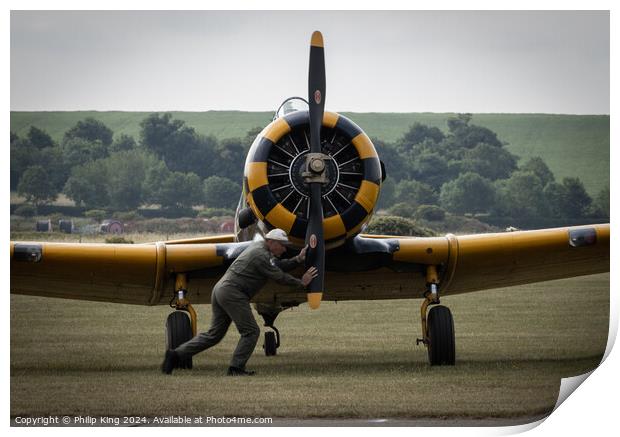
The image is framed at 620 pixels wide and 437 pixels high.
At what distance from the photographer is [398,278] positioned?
12.9m

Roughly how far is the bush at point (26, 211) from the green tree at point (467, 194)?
2312 cm

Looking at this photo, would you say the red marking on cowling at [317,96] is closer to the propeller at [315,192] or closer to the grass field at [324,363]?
the propeller at [315,192]

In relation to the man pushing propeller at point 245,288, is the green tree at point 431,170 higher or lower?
higher

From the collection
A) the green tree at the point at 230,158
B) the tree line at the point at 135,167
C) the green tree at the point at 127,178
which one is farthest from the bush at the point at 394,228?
the green tree at the point at 127,178

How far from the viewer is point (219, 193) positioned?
36.3 m

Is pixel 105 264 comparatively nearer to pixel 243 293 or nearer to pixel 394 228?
pixel 243 293

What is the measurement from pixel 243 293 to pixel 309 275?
28.8 inches

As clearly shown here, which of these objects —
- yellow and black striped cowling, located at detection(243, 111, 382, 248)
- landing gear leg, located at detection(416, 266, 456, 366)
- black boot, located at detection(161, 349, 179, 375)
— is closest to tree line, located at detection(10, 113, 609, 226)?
landing gear leg, located at detection(416, 266, 456, 366)

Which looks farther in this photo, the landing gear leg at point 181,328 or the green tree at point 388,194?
the green tree at point 388,194

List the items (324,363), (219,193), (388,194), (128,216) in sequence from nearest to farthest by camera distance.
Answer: (324,363), (128,216), (219,193), (388,194)

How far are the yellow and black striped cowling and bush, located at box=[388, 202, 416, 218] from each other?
29544 mm

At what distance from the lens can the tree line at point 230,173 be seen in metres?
22.8

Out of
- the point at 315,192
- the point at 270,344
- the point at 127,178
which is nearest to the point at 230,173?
the point at 127,178

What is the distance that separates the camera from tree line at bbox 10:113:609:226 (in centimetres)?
2283
